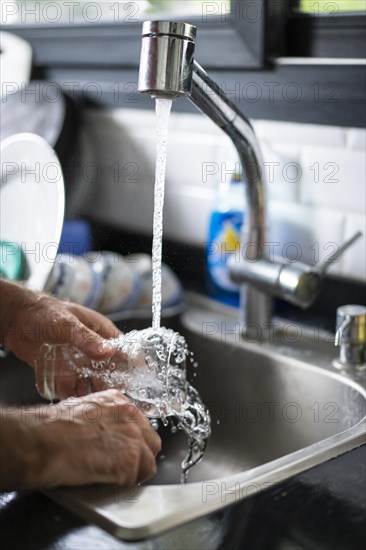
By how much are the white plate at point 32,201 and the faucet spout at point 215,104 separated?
10.1 inches

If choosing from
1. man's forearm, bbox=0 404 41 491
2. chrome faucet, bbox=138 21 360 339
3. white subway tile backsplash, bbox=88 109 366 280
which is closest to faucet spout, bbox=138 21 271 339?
chrome faucet, bbox=138 21 360 339

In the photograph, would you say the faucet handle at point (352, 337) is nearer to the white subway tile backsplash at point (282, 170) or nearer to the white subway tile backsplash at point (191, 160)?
the white subway tile backsplash at point (282, 170)

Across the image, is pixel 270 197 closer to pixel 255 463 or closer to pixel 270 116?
pixel 270 116

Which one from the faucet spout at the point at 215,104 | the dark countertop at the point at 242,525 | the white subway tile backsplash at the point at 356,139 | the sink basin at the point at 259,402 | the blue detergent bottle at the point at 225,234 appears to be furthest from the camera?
the blue detergent bottle at the point at 225,234

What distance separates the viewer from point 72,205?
143 cm

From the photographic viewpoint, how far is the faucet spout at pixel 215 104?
2.76 ft

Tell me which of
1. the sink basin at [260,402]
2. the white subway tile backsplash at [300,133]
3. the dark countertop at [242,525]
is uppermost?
the white subway tile backsplash at [300,133]

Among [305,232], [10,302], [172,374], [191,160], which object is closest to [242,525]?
[172,374]

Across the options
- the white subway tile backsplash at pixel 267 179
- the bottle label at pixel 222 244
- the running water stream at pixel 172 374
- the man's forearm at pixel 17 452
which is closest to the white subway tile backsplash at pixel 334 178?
the white subway tile backsplash at pixel 267 179

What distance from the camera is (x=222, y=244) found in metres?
1.22

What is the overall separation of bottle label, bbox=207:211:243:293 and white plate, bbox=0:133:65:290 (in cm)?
23

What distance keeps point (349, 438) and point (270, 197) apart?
0.50 m

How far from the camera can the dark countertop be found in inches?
25.0

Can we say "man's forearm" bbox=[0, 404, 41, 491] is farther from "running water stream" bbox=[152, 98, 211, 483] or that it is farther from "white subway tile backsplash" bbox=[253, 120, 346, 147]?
"white subway tile backsplash" bbox=[253, 120, 346, 147]
